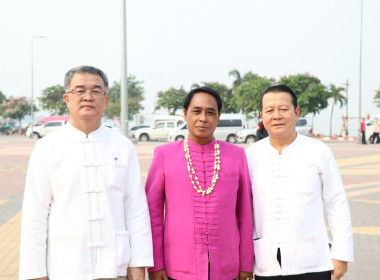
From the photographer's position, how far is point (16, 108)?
69.5 m

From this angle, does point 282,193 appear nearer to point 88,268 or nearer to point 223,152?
point 223,152

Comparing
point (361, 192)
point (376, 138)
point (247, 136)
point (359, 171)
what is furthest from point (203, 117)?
point (376, 138)

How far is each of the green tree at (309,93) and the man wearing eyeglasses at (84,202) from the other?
42048mm

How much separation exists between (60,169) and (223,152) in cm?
87

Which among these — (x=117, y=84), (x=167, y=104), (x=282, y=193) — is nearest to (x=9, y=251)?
(x=282, y=193)

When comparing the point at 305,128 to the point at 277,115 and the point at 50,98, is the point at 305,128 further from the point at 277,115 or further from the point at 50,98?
the point at 50,98

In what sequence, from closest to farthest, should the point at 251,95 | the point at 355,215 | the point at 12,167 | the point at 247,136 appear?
the point at 355,215 < the point at 12,167 < the point at 247,136 < the point at 251,95

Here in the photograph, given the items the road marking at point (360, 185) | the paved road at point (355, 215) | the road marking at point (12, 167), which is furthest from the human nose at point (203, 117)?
the road marking at point (12, 167)

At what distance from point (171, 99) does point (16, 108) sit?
2418 cm

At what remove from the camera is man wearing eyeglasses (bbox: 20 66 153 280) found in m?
2.49

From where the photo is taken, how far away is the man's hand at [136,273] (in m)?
2.61

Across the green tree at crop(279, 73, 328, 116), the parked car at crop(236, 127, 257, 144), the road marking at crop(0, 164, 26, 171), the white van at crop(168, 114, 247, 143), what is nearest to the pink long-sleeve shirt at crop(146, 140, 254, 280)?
the road marking at crop(0, 164, 26, 171)

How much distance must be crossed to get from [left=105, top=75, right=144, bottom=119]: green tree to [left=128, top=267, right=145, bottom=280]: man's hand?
60.4 meters

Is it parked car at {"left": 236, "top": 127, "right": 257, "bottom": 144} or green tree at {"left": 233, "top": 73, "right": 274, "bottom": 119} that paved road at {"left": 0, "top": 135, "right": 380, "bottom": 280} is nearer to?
parked car at {"left": 236, "top": 127, "right": 257, "bottom": 144}
